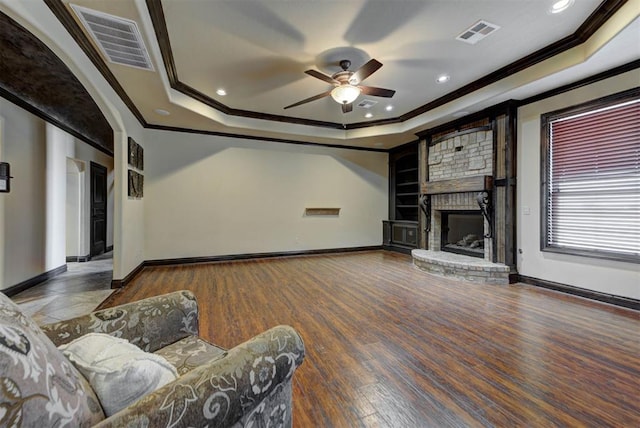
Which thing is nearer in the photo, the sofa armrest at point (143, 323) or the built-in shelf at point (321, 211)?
the sofa armrest at point (143, 323)

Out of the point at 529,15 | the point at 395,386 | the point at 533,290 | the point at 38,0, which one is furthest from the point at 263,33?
the point at 533,290

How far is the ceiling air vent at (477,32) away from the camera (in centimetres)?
293

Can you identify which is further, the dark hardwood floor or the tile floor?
the tile floor

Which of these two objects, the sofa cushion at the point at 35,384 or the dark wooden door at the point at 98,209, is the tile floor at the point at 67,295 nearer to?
the dark wooden door at the point at 98,209

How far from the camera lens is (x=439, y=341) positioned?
8.24 feet

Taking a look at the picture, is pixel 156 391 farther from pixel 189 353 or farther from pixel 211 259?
pixel 211 259

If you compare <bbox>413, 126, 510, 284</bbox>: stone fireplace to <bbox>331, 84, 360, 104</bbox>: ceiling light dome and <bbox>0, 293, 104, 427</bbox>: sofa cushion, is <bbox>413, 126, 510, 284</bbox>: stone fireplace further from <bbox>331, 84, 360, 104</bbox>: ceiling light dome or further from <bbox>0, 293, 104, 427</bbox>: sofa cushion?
<bbox>0, 293, 104, 427</bbox>: sofa cushion

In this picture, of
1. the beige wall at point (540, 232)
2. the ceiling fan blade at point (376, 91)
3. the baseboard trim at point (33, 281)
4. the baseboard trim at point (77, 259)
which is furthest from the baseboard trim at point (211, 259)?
the ceiling fan blade at point (376, 91)

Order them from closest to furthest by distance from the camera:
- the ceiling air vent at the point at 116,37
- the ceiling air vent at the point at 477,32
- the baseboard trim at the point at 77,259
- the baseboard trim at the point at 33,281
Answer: the ceiling air vent at the point at 116,37, the ceiling air vent at the point at 477,32, the baseboard trim at the point at 33,281, the baseboard trim at the point at 77,259

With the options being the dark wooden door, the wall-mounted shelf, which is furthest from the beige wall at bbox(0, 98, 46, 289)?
the wall-mounted shelf

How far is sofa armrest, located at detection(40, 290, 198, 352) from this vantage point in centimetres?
125

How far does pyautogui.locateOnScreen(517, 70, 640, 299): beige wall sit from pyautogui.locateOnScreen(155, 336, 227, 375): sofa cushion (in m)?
4.47

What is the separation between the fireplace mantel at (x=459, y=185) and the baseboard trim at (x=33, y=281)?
6.72m

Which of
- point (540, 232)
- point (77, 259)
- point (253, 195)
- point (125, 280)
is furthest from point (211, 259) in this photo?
point (540, 232)
